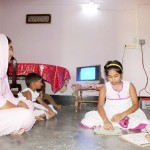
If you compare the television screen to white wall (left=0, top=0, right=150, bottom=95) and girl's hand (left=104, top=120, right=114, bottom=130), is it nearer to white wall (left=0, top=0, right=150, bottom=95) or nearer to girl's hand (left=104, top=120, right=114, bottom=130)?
white wall (left=0, top=0, right=150, bottom=95)

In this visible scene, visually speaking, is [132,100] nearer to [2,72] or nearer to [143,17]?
[2,72]

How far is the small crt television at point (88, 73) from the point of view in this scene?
4102 millimetres

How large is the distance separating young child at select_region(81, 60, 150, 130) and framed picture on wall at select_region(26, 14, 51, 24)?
286 cm

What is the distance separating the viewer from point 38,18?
196 inches

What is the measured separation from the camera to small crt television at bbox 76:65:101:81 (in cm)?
410

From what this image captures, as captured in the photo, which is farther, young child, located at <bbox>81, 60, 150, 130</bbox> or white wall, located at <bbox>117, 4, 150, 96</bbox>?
white wall, located at <bbox>117, 4, 150, 96</bbox>

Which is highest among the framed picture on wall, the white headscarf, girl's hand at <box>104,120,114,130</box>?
the framed picture on wall

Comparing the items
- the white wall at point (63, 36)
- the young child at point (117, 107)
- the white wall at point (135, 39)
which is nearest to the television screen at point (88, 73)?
the white wall at point (63, 36)

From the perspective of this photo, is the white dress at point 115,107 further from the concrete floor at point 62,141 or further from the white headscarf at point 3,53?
the white headscarf at point 3,53

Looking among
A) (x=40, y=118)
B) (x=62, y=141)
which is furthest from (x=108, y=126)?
(x=40, y=118)

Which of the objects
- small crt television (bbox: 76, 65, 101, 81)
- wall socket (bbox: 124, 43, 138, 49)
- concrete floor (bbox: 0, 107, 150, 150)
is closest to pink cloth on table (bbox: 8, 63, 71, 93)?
small crt television (bbox: 76, 65, 101, 81)

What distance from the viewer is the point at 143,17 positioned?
185 inches

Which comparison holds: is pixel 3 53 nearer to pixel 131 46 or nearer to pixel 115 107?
pixel 115 107

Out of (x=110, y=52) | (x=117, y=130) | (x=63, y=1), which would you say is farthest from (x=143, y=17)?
(x=117, y=130)
